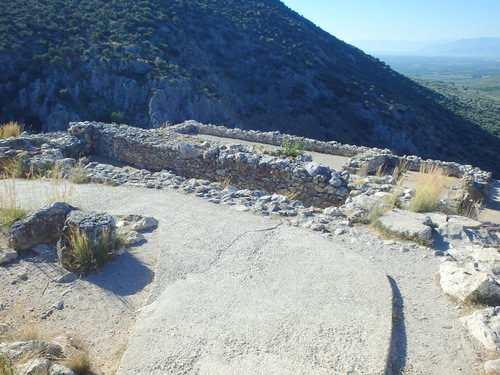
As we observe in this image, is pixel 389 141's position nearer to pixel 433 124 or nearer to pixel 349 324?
pixel 433 124

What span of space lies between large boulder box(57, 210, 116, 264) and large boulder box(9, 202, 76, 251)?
0.74 feet

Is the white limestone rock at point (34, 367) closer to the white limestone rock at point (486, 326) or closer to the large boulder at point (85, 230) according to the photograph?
the large boulder at point (85, 230)

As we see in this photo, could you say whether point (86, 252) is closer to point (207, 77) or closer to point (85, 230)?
point (85, 230)

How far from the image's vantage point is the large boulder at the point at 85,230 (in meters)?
3.97

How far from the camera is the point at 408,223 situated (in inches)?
204

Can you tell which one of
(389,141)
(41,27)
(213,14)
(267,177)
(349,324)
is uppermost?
(213,14)

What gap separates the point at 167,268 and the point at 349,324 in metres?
2.04

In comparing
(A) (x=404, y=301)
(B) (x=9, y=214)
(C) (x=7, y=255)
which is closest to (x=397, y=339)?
(A) (x=404, y=301)

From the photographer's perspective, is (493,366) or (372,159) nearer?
(493,366)

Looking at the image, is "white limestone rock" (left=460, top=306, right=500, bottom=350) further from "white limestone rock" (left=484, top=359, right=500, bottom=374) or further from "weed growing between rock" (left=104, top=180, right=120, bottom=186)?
"weed growing between rock" (left=104, top=180, right=120, bottom=186)

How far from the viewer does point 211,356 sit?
2740 mm

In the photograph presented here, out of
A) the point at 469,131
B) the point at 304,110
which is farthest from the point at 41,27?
the point at 469,131

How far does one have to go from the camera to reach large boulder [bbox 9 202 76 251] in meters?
4.15

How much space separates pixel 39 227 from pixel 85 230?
2.47ft
